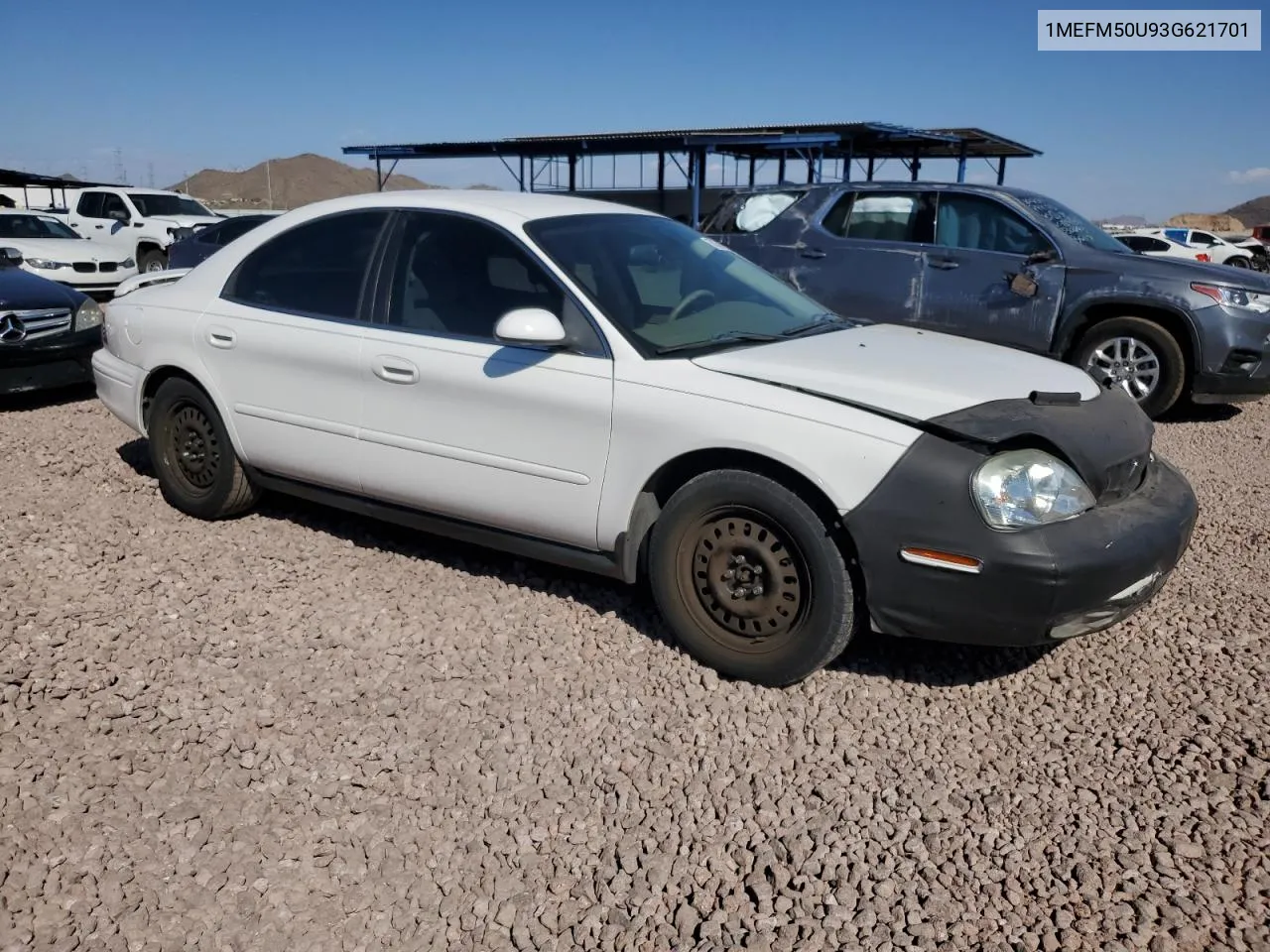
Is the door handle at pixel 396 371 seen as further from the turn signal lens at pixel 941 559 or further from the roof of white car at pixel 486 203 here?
the turn signal lens at pixel 941 559

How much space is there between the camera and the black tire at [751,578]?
3.35 metres

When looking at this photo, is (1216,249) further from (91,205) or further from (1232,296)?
(91,205)

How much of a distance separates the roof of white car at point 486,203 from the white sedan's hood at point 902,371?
Result: 3.64 feet

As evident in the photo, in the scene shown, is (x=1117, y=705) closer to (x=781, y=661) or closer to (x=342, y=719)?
(x=781, y=661)

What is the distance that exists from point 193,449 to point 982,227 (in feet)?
19.7

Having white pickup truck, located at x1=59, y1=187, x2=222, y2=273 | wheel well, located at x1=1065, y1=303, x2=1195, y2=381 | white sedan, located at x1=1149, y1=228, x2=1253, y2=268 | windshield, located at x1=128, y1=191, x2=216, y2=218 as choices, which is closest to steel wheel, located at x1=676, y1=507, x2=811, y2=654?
wheel well, located at x1=1065, y1=303, x2=1195, y2=381

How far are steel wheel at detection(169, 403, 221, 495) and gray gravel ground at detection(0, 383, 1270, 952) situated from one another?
0.62 m

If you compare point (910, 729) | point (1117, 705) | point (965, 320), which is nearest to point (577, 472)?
point (910, 729)

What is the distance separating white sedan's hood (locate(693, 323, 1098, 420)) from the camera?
3387 mm

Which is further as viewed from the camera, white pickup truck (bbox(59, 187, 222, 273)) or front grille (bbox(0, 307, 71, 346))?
white pickup truck (bbox(59, 187, 222, 273))

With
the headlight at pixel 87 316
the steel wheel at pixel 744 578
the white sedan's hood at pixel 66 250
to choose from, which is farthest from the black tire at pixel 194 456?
the white sedan's hood at pixel 66 250

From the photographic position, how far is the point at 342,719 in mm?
3383

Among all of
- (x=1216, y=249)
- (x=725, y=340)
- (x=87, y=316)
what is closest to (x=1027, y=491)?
(x=725, y=340)

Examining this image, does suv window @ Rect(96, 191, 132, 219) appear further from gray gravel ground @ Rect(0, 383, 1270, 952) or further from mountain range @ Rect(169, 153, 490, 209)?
mountain range @ Rect(169, 153, 490, 209)
